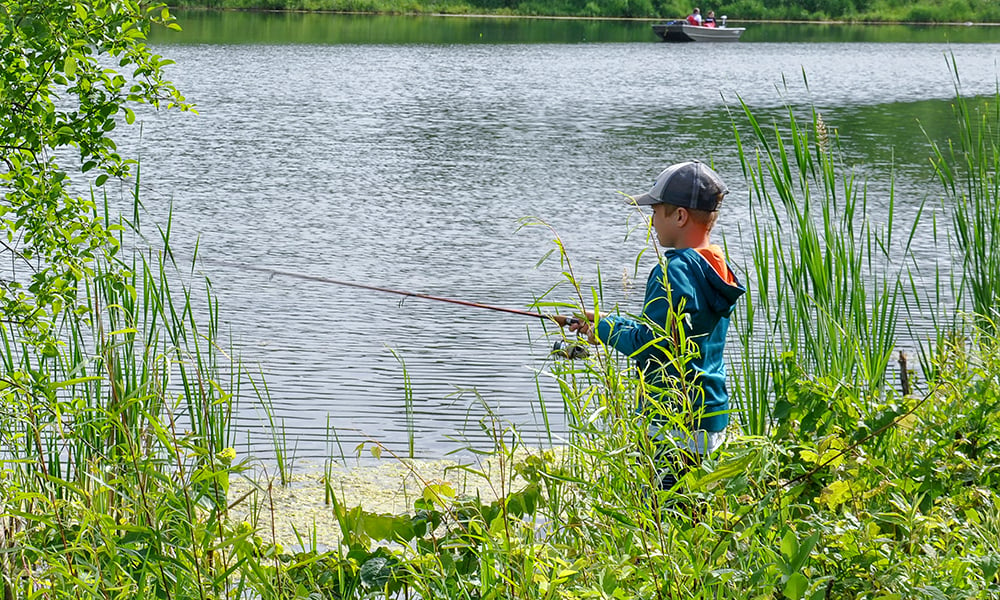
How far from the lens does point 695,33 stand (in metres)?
42.1

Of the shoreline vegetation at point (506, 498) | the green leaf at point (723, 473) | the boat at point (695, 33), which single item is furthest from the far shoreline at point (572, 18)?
the green leaf at point (723, 473)

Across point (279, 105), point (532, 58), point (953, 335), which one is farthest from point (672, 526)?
point (532, 58)

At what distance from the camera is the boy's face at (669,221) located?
293cm

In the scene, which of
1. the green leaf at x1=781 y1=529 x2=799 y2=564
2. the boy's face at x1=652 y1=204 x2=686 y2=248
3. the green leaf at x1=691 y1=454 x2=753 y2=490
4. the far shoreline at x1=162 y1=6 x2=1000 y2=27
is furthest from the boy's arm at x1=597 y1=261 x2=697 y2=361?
the far shoreline at x1=162 y1=6 x2=1000 y2=27

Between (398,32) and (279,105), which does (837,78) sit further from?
(398,32)

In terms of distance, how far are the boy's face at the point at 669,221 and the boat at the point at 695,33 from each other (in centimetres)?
4005

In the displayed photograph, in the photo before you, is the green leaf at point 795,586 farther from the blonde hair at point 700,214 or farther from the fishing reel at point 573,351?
the blonde hair at point 700,214

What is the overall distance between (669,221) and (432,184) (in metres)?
9.57

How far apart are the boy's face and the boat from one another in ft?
131

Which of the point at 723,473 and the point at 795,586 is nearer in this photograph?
the point at 795,586

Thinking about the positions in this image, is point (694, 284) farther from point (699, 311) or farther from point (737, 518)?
point (737, 518)

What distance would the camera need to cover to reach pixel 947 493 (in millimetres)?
2822

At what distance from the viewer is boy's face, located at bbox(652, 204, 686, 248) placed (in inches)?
115

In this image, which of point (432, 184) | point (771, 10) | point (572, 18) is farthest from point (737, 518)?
point (771, 10)
